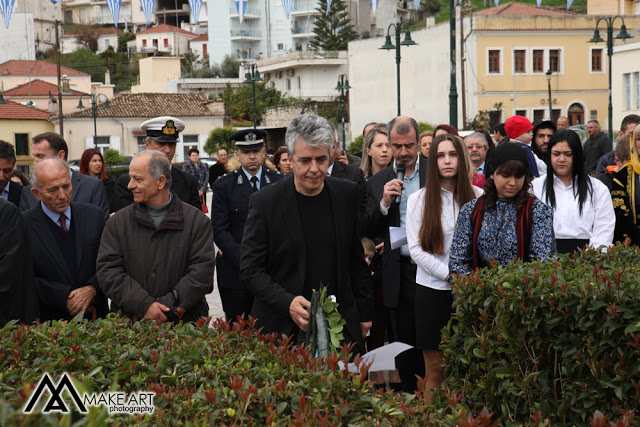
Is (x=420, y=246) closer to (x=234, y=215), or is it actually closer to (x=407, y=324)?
(x=407, y=324)

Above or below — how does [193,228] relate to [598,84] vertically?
below

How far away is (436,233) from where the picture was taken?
5465 mm

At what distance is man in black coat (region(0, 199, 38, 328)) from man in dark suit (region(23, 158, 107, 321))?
1.14 feet

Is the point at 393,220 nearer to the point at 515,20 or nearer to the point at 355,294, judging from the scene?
the point at 355,294

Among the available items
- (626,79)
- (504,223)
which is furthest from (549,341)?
(626,79)

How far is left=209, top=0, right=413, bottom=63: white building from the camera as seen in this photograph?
Result: 101m

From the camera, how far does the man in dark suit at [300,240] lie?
4.64m

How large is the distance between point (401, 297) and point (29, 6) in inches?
4616

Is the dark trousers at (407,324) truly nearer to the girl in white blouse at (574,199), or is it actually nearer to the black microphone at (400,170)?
the black microphone at (400,170)

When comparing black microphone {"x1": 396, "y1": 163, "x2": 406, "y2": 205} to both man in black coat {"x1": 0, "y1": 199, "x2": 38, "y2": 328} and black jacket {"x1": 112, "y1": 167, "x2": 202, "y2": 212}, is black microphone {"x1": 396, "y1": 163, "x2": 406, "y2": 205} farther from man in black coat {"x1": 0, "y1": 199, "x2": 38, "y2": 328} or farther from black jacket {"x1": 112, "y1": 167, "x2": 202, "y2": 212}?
man in black coat {"x1": 0, "y1": 199, "x2": 38, "y2": 328}

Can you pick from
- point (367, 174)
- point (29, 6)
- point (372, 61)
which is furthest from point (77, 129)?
point (367, 174)

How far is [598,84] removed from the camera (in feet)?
187

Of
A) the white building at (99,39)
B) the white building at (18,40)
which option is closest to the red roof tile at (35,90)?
the white building at (18,40)

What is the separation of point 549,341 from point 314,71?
76.3 meters
